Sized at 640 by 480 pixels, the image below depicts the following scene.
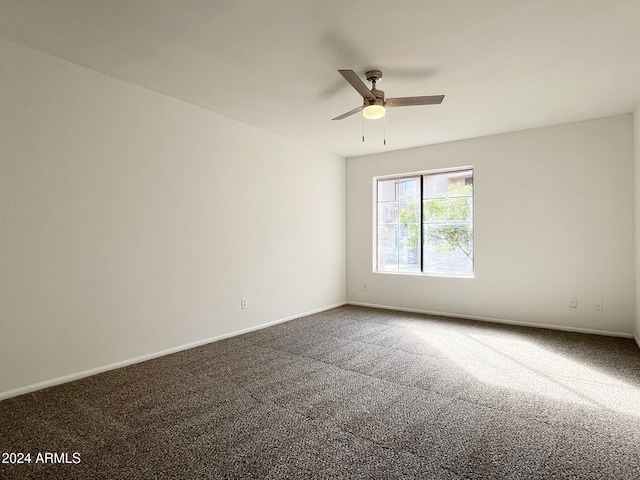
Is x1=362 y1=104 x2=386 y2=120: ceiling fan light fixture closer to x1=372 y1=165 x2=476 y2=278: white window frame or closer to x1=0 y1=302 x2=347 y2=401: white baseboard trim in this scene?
x1=372 y1=165 x2=476 y2=278: white window frame

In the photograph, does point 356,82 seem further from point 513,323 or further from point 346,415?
point 513,323

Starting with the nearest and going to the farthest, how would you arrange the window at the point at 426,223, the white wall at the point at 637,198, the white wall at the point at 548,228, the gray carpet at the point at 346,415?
the gray carpet at the point at 346,415
the white wall at the point at 637,198
the white wall at the point at 548,228
the window at the point at 426,223

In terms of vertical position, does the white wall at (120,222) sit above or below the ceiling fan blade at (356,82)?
below

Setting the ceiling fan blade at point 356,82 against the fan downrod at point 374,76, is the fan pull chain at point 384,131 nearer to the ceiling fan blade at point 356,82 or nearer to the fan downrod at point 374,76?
the fan downrod at point 374,76

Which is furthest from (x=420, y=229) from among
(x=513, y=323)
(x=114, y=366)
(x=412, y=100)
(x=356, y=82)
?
(x=114, y=366)

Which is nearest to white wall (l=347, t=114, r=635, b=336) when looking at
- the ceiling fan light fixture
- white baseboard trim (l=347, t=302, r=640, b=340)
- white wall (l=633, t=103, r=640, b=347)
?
white baseboard trim (l=347, t=302, r=640, b=340)

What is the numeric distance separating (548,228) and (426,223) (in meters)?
1.63

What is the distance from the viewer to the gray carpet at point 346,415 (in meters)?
1.80

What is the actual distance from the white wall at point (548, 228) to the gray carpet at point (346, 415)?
77cm

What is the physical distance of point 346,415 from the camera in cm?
231

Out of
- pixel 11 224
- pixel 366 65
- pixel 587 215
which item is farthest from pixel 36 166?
pixel 587 215

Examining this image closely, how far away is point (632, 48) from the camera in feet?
8.82

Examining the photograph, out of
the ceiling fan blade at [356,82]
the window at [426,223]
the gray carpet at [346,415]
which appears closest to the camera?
the gray carpet at [346,415]

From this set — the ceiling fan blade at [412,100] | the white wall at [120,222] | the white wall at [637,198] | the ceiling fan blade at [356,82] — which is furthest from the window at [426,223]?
the ceiling fan blade at [356,82]
